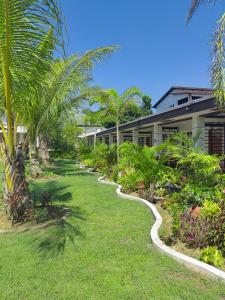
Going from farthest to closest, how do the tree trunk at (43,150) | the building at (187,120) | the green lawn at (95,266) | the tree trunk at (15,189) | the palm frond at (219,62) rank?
the tree trunk at (43,150) → the building at (187,120) → the tree trunk at (15,189) → the palm frond at (219,62) → the green lawn at (95,266)

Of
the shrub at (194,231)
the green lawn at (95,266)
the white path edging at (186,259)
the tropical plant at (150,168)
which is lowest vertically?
the green lawn at (95,266)

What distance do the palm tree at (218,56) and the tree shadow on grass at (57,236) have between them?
13.8 feet

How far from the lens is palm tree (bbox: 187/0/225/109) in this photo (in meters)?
6.15

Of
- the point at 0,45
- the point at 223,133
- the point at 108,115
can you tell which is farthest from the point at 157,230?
the point at 223,133

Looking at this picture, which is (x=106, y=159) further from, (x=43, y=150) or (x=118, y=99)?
(x=43, y=150)

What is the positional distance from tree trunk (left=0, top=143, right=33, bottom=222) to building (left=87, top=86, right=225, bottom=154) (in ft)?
18.7

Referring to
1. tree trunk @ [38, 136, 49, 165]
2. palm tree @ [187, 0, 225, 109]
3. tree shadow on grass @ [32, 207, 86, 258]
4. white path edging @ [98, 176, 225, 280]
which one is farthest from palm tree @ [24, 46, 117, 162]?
tree trunk @ [38, 136, 49, 165]

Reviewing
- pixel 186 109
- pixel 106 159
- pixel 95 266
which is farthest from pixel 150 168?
pixel 106 159

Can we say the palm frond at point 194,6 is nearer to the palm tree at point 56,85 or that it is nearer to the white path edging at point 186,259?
the palm tree at point 56,85

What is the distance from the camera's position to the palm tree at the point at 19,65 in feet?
13.7

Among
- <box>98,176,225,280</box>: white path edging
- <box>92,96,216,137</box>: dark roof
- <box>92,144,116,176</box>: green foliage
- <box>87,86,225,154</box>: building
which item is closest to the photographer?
<box>98,176,225,280</box>: white path edging

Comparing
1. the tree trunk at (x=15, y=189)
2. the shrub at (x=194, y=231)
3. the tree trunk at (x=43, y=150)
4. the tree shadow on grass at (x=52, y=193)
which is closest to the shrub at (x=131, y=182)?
the tree shadow on grass at (x=52, y=193)

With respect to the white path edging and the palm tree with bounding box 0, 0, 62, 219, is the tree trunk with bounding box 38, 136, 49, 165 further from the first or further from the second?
the white path edging

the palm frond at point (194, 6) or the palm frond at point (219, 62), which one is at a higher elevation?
the palm frond at point (194, 6)
